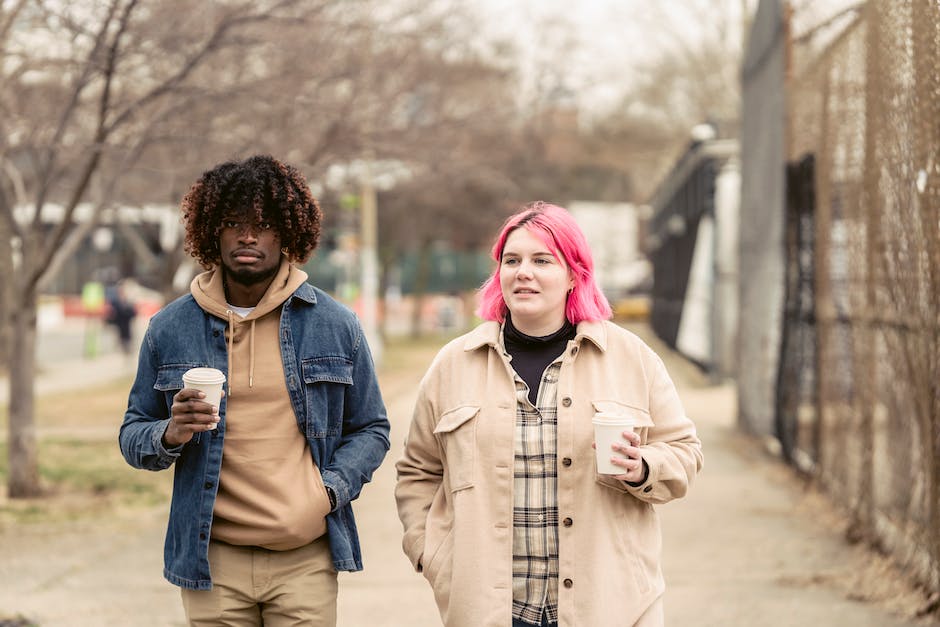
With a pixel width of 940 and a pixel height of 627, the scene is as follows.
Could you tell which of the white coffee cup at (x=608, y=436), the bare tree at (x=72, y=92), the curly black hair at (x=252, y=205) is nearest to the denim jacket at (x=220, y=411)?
the curly black hair at (x=252, y=205)

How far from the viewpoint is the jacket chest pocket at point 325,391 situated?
3.27m

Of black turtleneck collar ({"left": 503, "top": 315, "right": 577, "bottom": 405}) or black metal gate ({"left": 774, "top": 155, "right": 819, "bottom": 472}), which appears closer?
black turtleneck collar ({"left": 503, "top": 315, "right": 577, "bottom": 405})

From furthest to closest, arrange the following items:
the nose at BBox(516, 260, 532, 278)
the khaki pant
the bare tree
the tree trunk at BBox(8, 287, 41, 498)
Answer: the tree trunk at BBox(8, 287, 41, 498) → the bare tree → the khaki pant → the nose at BBox(516, 260, 532, 278)

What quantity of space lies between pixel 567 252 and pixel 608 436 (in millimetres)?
553

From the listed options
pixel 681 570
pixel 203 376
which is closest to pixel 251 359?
pixel 203 376

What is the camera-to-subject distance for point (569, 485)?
3043mm

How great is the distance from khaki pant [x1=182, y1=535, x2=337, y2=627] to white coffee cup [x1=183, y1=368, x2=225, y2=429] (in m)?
0.47

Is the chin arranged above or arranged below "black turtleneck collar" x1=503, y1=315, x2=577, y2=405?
above

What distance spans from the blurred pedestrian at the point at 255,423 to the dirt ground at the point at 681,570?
2.75m

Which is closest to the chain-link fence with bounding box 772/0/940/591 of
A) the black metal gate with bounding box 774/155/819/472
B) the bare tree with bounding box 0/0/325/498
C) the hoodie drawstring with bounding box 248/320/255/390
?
the black metal gate with bounding box 774/155/819/472

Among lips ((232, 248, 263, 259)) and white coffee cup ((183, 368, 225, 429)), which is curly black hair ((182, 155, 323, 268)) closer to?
lips ((232, 248, 263, 259))

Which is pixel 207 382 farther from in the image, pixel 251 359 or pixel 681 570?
pixel 681 570

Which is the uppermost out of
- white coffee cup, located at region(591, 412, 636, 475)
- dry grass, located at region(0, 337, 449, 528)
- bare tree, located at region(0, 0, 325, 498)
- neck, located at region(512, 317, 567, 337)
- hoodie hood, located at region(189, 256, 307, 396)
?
bare tree, located at region(0, 0, 325, 498)

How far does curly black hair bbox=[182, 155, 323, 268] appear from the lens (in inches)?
130
